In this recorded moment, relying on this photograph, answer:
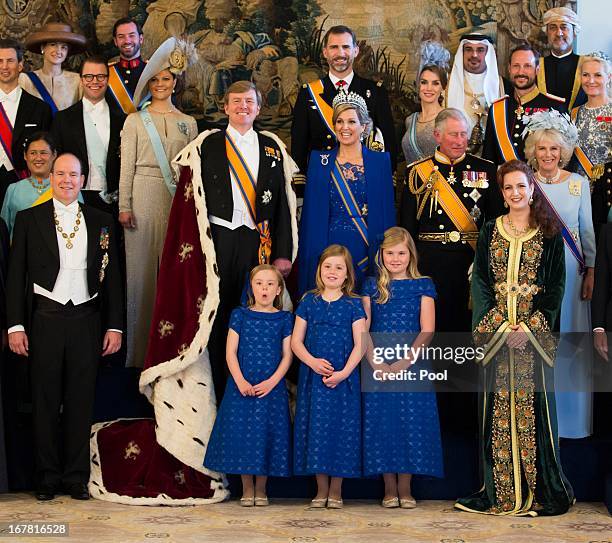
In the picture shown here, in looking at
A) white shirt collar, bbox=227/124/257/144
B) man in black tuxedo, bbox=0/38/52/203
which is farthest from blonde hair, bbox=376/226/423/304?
man in black tuxedo, bbox=0/38/52/203

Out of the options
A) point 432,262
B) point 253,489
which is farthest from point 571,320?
point 253,489

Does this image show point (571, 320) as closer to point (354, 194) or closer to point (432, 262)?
point (432, 262)

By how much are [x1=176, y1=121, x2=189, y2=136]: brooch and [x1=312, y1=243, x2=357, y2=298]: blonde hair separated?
4.56ft

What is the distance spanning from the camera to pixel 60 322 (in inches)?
211

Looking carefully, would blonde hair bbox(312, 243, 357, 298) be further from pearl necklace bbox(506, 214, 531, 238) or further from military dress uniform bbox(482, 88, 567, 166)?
military dress uniform bbox(482, 88, 567, 166)

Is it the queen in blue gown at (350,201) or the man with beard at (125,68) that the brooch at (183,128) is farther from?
the queen in blue gown at (350,201)

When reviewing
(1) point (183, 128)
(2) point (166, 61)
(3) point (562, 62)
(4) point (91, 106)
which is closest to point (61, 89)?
(4) point (91, 106)

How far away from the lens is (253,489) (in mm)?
5316

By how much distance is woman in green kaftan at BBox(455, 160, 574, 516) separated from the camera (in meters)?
5.13

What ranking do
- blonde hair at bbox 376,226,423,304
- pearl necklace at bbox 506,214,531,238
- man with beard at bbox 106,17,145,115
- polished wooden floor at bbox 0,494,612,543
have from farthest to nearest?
1. man with beard at bbox 106,17,145,115
2. blonde hair at bbox 376,226,423,304
3. pearl necklace at bbox 506,214,531,238
4. polished wooden floor at bbox 0,494,612,543

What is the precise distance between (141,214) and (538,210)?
83.2 inches

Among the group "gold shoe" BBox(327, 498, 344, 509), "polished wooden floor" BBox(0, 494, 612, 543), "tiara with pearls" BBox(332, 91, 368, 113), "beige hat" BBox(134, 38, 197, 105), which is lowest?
"polished wooden floor" BBox(0, 494, 612, 543)

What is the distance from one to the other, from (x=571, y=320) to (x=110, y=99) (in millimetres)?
2829

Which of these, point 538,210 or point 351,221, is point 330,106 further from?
point 538,210
